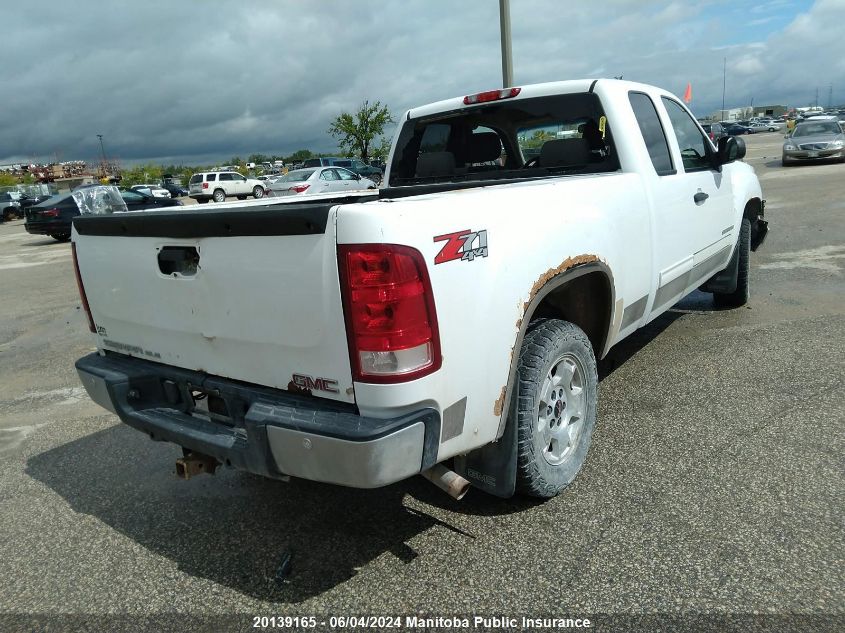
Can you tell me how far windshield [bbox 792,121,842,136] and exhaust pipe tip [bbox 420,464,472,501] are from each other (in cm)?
2437

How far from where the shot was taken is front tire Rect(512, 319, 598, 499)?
273 centimetres

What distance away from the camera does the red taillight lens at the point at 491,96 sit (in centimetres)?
426

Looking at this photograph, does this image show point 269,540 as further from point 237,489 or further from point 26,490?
point 26,490

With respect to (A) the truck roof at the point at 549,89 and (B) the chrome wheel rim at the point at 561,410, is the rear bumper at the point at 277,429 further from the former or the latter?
(A) the truck roof at the point at 549,89

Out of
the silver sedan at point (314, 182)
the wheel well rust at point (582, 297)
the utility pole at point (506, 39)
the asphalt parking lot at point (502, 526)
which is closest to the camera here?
the asphalt parking lot at point (502, 526)

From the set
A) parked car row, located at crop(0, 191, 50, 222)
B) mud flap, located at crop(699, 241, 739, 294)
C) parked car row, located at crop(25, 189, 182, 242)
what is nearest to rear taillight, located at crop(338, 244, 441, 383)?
mud flap, located at crop(699, 241, 739, 294)

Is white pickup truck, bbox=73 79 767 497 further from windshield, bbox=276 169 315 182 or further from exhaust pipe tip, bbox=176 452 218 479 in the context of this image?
windshield, bbox=276 169 315 182

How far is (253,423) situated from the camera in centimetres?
235

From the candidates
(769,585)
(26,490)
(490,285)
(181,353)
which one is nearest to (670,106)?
(490,285)

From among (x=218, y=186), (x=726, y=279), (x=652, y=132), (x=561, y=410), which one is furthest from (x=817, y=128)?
(x=218, y=186)

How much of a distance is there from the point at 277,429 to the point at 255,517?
1131mm

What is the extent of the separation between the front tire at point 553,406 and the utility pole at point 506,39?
7991 millimetres

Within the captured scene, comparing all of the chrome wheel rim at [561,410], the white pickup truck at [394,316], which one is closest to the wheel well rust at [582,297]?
the white pickup truck at [394,316]

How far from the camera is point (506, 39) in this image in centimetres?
1026
